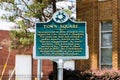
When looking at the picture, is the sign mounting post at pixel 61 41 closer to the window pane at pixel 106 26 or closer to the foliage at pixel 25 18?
the foliage at pixel 25 18

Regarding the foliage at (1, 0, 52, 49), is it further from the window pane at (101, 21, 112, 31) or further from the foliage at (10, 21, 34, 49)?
the window pane at (101, 21, 112, 31)

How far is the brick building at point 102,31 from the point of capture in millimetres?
26641

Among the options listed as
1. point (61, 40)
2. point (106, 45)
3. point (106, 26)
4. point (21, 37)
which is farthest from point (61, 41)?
point (106, 26)

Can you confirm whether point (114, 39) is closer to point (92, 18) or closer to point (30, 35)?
point (92, 18)

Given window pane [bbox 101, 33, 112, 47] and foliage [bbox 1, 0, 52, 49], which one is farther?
window pane [bbox 101, 33, 112, 47]

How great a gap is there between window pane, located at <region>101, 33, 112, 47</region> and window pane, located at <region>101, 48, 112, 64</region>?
0.91 feet

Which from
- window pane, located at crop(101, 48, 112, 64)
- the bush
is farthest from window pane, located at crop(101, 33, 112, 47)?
the bush

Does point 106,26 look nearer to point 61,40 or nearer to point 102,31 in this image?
point 102,31

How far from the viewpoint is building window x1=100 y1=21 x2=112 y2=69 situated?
26938mm

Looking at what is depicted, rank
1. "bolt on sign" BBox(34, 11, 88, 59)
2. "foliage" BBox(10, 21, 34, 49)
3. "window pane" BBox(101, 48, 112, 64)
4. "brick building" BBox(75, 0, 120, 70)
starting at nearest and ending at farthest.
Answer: "bolt on sign" BBox(34, 11, 88, 59) → "foliage" BBox(10, 21, 34, 49) → "brick building" BBox(75, 0, 120, 70) → "window pane" BBox(101, 48, 112, 64)

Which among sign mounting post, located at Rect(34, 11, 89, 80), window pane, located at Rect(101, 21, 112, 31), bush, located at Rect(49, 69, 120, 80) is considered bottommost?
bush, located at Rect(49, 69, 120, 80)

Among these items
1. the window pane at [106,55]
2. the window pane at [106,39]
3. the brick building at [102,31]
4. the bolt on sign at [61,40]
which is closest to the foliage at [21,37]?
the brick building at [102,31]

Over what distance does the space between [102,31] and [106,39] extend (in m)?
0.52

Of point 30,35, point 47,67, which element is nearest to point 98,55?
point 30,35
